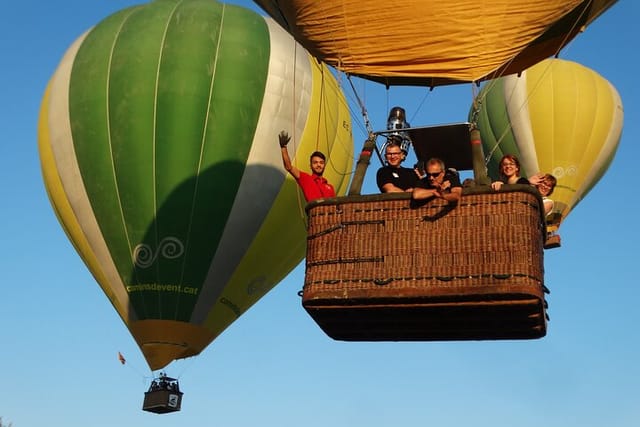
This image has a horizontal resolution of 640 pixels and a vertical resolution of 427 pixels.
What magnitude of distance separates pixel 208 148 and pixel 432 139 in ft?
27.6

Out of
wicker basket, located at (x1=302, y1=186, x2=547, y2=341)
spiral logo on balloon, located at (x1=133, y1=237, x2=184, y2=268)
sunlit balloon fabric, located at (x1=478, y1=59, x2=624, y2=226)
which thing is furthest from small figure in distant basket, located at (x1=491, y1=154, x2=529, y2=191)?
sunlit balloon fabric, located at (x1=478, y1=59, x2=624, y2=226)

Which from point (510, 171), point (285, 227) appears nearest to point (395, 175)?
point (510, 171)

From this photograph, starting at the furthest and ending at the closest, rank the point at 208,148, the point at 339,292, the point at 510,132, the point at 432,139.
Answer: the point at 510,132 → the point at 208,148 → the point at 432,139 → the point at 339,292

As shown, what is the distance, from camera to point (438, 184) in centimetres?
703

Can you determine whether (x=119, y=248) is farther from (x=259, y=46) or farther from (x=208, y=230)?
(x=259, y=46)

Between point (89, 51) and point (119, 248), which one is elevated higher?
point (89, 51)

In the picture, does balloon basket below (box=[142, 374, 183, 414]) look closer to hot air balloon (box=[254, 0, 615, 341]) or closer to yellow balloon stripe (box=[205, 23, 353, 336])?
yellow balloon stripe (box=[205, 23, 353, 336])

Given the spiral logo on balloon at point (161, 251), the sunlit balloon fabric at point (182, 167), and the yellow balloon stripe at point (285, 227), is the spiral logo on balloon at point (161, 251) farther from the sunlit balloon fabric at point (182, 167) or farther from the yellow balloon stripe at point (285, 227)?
the yellow balloon stripe at point (285, 227)

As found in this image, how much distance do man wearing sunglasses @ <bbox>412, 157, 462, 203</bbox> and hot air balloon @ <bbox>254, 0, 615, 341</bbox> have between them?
0.08m

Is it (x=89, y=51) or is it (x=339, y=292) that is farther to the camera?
(x=89, y=51)

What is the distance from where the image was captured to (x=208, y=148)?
15.7 metres

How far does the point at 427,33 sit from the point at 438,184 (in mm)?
1268

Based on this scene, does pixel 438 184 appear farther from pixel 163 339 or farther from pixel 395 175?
pixel 163 339

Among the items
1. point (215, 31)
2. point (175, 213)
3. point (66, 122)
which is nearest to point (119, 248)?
point (175, 213)
